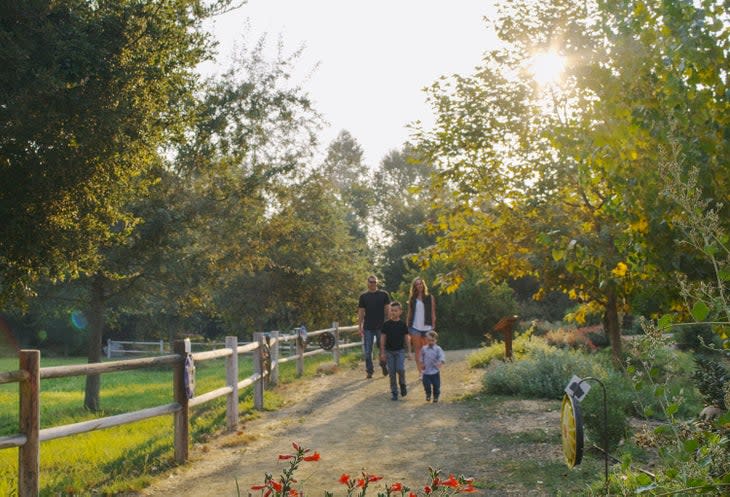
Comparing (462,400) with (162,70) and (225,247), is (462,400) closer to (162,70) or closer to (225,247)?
(225,247)

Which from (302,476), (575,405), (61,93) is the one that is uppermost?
(61,93)

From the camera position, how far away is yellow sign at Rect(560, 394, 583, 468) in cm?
478

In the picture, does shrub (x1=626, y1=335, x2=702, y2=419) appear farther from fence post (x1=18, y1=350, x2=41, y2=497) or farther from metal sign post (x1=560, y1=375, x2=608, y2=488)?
fence post (x1=18, y1=350, x2=41, y2=497)

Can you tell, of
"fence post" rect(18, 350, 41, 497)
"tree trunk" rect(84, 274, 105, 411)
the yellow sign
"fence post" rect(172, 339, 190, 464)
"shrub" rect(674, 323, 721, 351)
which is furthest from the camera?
A: "shrub" rect(674, 323, 721, 351)

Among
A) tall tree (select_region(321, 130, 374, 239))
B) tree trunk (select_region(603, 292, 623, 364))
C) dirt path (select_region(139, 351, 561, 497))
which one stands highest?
tall tree (select_region(321, 130, 374, 239))

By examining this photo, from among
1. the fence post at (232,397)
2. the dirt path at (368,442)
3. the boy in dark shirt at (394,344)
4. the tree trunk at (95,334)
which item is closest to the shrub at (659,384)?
the dirt path at (368,442)

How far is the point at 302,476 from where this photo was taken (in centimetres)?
754

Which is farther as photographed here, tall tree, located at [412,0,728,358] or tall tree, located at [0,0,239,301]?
tall tree, located at [0,0,239,301]

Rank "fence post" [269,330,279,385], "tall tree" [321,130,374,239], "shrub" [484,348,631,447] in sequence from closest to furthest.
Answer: "shrub" [484,348,631,447], "fence post" [269,330,279,385], "tall tree" [321,130,374,239]

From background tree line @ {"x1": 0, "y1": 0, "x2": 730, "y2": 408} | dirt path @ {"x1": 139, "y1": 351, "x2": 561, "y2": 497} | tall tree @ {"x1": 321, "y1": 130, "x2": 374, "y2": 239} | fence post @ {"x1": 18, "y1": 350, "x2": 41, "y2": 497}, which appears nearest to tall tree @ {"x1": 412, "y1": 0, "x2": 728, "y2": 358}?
background tree line @ {"x1": 0, "y1": 0, "x2": 730, "y2": 408}

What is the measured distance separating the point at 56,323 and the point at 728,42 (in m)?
43.2

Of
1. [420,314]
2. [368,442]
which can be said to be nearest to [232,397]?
[368,442]

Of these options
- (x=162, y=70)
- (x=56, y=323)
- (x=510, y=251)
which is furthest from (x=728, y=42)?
(x=56, y=323)

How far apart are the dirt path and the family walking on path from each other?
1.36 ft
